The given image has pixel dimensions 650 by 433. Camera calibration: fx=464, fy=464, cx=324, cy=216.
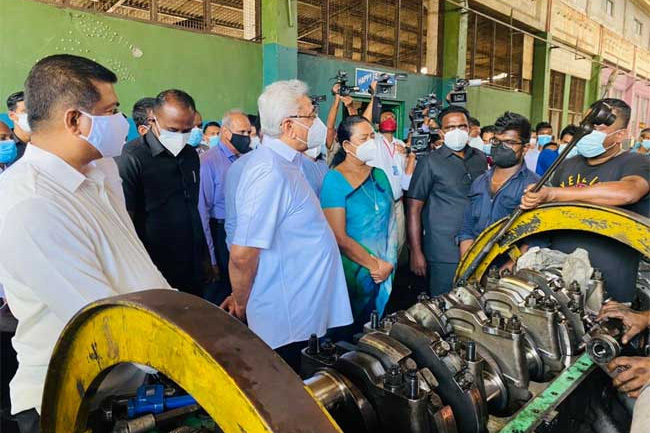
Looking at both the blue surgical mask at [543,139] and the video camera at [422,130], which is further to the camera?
the blue surgical mask at [543,139]

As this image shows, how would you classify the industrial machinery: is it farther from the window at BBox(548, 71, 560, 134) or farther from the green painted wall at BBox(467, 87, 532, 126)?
the window at BBox(548, 71, 560, 134)

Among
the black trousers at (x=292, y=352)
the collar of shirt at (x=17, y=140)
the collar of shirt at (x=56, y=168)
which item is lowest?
the black trousers at (x=292, y=352)

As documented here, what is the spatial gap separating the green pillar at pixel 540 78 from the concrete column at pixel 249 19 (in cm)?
979

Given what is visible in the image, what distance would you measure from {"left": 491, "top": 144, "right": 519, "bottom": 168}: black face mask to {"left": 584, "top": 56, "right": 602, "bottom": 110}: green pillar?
54.8 ft

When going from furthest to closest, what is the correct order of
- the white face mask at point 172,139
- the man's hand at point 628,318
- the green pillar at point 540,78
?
the green pillar at point 540,78 < the white face mask at point 172,139 < the man's hand at point 628,318

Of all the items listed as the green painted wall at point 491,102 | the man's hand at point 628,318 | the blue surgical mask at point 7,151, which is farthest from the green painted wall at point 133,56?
the green painted wall at point 491,102

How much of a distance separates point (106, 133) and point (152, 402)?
785mm

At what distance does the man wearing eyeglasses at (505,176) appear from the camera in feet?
8.25

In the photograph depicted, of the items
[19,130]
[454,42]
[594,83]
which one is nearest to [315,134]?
[19,130]

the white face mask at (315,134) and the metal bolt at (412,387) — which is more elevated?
the white face mask at (315,134)

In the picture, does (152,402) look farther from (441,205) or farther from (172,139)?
(441,205)

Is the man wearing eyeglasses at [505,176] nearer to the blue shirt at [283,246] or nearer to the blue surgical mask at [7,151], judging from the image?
the blue shirt at [283,246]

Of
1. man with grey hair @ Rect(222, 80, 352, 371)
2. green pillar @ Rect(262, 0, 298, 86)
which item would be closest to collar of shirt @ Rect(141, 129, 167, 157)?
man with grey hair @ Rect(222, 80, 352, 371)

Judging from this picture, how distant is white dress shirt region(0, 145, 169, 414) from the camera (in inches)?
38.4
